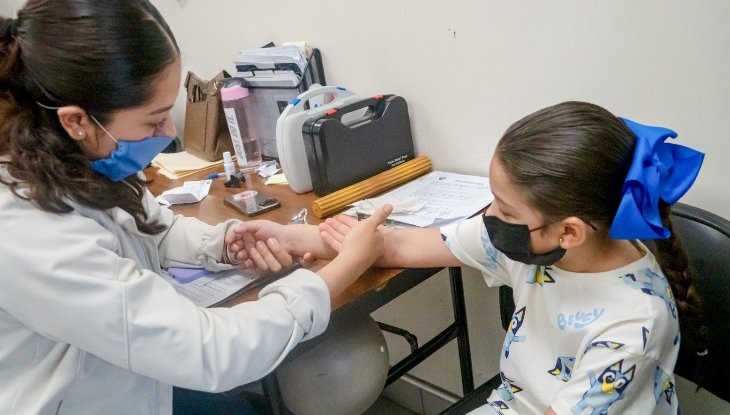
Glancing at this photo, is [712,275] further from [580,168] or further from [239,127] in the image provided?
[239,127]

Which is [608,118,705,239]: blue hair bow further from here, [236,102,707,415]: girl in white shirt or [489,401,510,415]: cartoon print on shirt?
[489,401,510,415]: cartoon print on shirt

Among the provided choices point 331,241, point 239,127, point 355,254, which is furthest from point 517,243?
point 239,127

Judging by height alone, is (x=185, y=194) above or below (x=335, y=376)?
above

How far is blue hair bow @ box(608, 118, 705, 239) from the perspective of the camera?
0.78 m

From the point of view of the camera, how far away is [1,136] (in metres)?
0.84

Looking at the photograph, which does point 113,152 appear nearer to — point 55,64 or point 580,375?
point 55,64

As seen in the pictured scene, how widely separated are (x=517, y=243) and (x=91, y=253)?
2.15ft

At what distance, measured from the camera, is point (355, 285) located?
3.67ft

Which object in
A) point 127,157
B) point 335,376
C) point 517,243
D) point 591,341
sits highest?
point 127,157

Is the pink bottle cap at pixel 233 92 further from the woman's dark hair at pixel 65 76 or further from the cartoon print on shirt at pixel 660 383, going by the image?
the cartoon print on shirt at pixel 660 383

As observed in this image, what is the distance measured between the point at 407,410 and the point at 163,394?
1418 mm

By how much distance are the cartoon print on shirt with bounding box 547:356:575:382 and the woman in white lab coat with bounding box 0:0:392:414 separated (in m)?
0.41

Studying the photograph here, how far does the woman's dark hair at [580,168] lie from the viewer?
0.83 m

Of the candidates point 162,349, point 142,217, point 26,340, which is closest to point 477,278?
point 142,217
